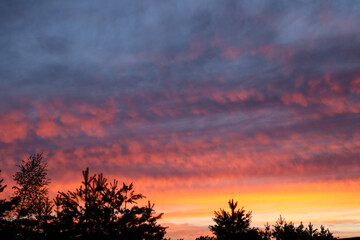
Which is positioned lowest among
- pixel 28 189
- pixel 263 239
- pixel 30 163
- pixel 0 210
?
pixel 263 239

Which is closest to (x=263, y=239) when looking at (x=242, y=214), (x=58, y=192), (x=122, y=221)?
(x=242, y=214)

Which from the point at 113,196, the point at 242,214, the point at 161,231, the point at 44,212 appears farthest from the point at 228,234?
the point at 44,212

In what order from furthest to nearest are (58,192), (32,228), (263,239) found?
(32,228)
(263,239)
(58,192)

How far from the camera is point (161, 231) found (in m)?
34.9

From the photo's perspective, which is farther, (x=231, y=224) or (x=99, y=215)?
(x=231, y=224)

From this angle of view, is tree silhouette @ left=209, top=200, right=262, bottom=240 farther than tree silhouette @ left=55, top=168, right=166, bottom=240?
Yes

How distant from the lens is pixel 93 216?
1808cm

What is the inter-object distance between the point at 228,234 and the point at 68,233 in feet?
56.4

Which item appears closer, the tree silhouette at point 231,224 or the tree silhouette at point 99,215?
the tree silhouette at point 99,215

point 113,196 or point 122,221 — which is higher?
point 113,196

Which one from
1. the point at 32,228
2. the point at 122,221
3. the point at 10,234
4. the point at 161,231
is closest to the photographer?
the point at 122,221

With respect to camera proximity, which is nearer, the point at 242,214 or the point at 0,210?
the point at 0,210

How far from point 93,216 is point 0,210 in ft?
26.1

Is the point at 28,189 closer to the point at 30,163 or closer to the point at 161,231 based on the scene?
the point at 30,163
